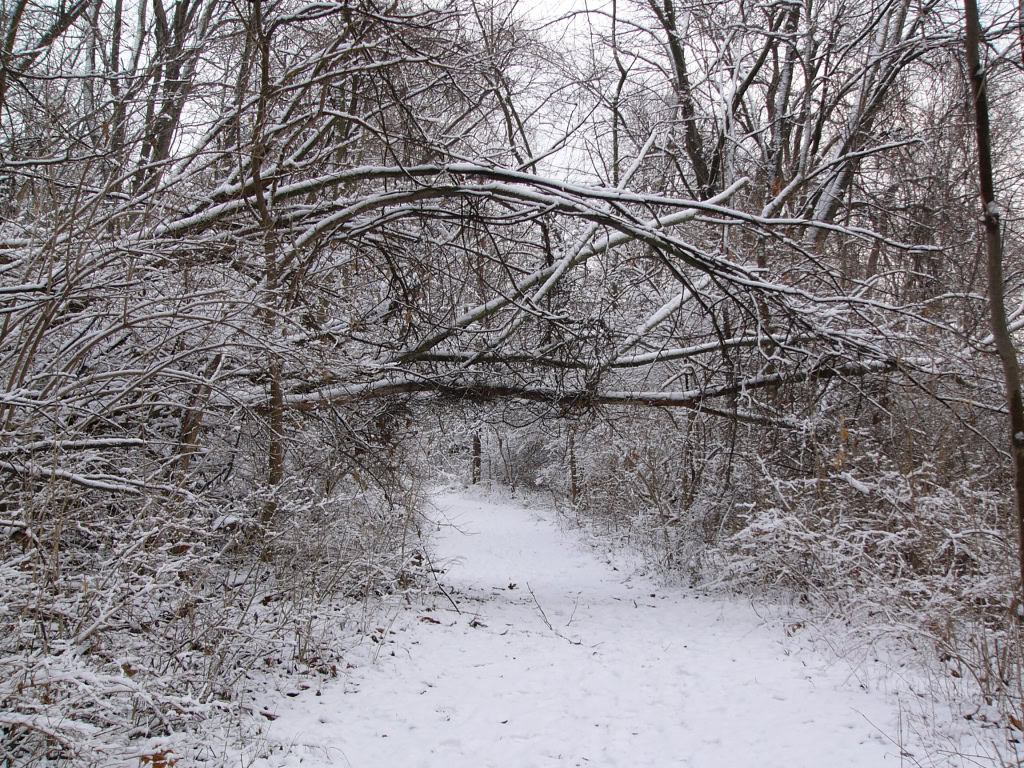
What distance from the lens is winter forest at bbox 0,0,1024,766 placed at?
10.7 feet

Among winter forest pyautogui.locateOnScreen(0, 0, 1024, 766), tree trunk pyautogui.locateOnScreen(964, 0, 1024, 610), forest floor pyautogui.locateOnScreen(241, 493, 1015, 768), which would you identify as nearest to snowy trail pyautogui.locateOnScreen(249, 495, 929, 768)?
forest floor pyautogui.locateOnScreen(241, 493, 1015, 768)

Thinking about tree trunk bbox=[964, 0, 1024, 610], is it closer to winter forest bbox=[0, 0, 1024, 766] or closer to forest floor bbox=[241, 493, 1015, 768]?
winter forest bbox=[0, 0, 1024, 766]

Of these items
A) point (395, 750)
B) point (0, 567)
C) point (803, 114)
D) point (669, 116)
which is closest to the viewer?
point (0, 567)

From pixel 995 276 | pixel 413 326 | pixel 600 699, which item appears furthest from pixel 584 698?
pixel 995 276

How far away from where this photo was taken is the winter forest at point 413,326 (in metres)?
3.25

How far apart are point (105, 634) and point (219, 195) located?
10.0 feet

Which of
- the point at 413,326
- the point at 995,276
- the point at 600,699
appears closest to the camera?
the point at 995,276

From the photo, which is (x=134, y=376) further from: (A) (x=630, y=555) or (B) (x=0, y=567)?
(A) (x=630, y=555)

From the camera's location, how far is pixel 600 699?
4449mm

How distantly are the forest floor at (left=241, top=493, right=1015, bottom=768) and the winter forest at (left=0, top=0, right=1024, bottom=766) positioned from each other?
44 centimetres

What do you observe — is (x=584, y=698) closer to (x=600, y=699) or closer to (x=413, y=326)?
(x=600, y=699)

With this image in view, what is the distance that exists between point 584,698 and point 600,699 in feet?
0.37

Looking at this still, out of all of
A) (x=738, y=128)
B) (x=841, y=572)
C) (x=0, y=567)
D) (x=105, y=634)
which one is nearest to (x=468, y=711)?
(x=105, y=634)

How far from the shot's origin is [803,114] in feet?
28.5
